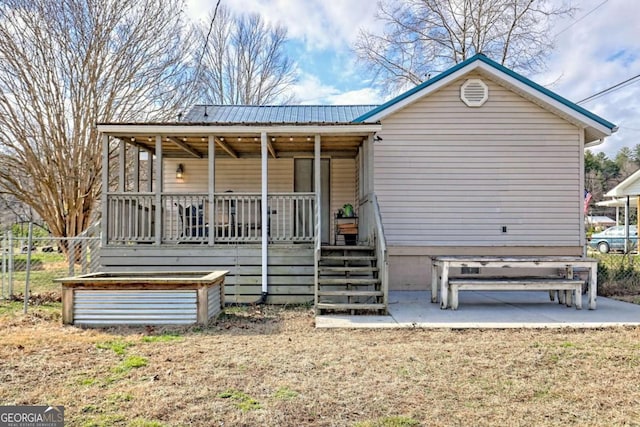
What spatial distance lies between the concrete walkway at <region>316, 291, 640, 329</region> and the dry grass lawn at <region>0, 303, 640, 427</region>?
348 millimetres

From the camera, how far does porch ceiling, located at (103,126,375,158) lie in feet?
24.9

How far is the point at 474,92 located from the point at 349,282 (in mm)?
5041

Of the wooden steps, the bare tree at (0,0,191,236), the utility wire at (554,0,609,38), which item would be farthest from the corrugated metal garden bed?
the utility wire at (554,0,609,38)

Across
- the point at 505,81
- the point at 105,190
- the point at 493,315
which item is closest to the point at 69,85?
the point at 105,190

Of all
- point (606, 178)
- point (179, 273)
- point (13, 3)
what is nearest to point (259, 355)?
point (179, 273)

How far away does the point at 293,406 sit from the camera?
3010mm

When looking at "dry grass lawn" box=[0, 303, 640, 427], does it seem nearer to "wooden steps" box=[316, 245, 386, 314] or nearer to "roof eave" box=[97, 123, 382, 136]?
"wooden steps" box=[316, 245, 386, 314]

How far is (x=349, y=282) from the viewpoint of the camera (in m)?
6.61

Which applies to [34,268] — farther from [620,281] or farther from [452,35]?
[452,35]

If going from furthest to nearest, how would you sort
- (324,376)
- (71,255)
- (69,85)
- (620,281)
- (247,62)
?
(247,62) → (69,85) → (620,281) → (71,255) → (324,376)

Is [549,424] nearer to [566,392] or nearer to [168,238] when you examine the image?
[566,392]

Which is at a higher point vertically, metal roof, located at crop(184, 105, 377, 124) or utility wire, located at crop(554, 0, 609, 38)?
utility wire, located at crop(554, 0, 609, 38)

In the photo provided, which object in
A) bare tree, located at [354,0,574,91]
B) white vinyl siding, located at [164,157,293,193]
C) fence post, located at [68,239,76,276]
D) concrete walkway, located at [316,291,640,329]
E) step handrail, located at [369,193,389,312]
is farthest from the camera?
bare tree, located at [354,0,574,91]

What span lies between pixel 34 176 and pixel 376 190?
11345 mm
